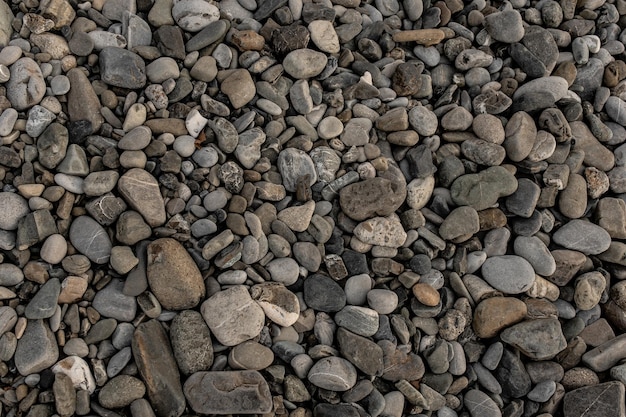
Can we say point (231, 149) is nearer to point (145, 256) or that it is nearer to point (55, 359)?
point (145, 256)

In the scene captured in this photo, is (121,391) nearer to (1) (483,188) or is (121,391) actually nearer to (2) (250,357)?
(2) (250,357)

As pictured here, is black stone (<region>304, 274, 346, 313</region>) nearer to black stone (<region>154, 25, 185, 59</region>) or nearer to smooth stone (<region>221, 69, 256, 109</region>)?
smooth stone (<region>221, 69, 256, 109</region>)

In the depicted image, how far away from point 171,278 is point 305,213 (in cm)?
65

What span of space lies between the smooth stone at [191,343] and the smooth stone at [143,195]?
431 mm

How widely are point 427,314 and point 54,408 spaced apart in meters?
1.56

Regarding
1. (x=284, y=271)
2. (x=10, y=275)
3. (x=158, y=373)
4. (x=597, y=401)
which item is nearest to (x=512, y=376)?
(x=597, y=401)

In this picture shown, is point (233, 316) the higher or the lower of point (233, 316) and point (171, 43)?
the lower

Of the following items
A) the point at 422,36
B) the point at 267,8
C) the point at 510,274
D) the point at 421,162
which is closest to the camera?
the point at 510,274

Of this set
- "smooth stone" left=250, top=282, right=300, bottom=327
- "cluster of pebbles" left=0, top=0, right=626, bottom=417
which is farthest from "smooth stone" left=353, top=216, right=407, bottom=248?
"smooth stone" left=250, top=282, right=300, bottom=327

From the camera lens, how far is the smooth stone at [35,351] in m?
2.07

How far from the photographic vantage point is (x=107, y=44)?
8.30 ft

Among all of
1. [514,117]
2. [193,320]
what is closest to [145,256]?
[193,320]

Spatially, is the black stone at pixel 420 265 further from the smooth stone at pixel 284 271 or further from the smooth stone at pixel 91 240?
the smooth stone at pixel 91 240

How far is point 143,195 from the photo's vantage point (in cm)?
230
